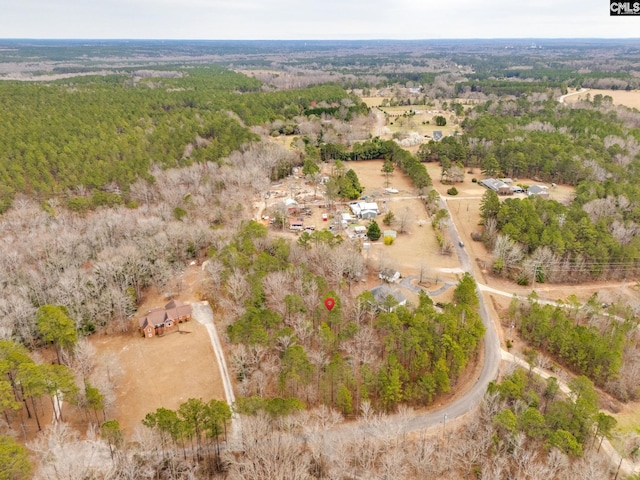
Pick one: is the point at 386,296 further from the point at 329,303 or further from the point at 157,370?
the point at 157,370

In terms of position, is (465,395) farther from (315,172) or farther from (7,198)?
(7,198)

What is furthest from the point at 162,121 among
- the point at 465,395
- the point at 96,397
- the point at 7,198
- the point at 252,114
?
the point at 465,395

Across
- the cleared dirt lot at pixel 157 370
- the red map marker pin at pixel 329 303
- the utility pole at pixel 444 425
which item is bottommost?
the utility pole at pixel 444 425

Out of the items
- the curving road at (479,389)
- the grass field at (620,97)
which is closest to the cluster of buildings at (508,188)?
the curving road at (479,389)

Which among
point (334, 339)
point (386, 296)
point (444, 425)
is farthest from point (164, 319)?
point (444, 425)

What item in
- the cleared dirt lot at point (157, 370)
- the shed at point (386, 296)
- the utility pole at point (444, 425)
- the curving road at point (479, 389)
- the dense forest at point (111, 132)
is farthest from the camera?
the dense forest at point (111, 132)

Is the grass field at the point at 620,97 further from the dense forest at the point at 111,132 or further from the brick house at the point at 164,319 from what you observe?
the brick house at the point at 164,319

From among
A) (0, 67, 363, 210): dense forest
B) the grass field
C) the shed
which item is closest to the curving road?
the shed
